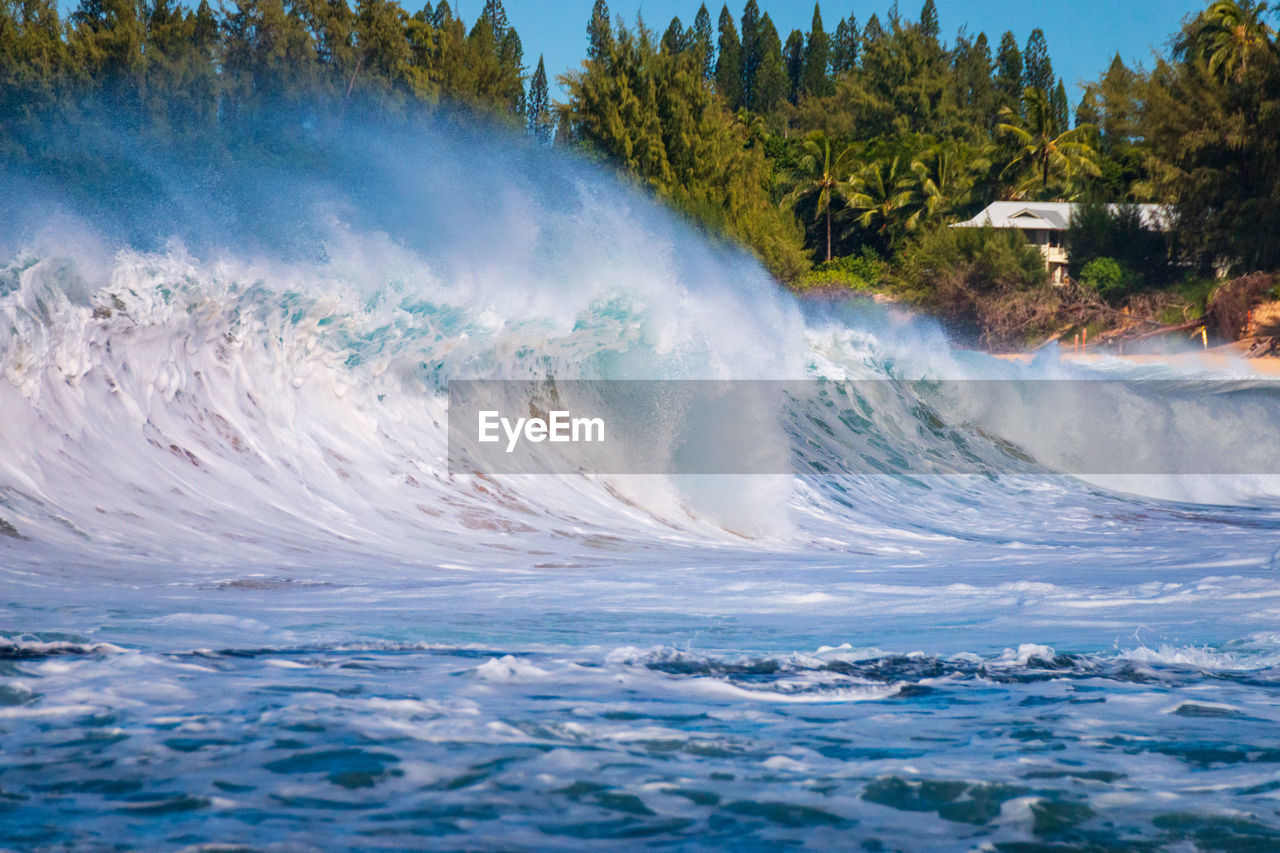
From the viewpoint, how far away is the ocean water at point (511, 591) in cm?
261

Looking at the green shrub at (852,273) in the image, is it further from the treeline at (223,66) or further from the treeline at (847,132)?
the treeline at (223,66)

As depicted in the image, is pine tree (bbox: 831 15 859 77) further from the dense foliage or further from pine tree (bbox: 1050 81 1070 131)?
the dense foliage

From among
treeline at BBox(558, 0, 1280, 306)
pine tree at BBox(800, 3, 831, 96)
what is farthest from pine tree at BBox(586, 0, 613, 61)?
pine tree at BBox(800, 3, 831, 96)

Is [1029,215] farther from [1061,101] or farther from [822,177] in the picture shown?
[1061,101]

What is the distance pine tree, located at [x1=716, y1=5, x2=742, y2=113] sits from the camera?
80250 mm

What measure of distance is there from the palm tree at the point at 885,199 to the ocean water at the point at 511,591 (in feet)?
99.8

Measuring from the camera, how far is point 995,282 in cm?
3550

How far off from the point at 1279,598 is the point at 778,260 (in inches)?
1111

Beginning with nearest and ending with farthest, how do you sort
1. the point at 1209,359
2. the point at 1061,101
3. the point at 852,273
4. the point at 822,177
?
the point at 1209,359 < the point at 852,273 < the point at 822,177 < the point at 1061,101

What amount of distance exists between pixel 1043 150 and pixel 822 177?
954 cm

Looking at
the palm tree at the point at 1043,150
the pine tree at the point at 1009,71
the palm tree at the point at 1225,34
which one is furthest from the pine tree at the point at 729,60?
the palm tree at the point at 1225,34

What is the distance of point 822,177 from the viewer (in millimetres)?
44281

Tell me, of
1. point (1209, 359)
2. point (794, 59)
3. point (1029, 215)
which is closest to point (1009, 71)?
point (794, 59)

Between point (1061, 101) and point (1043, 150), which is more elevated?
point (1061, 101)
